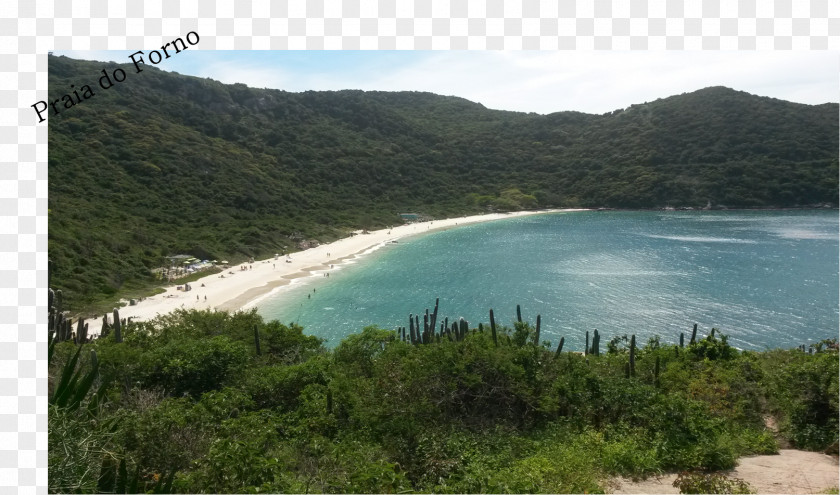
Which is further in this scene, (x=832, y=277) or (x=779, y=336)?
(x=832, y=277)

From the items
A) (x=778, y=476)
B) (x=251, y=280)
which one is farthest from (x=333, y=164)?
(x=778, y=476)

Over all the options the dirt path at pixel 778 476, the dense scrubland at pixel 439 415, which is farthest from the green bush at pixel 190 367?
the dirt path at pixel 778 476

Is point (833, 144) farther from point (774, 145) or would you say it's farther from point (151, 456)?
point (151, 456)

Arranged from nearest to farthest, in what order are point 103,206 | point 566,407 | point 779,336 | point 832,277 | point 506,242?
point 566,407 < point 779,336 < point 832,277 < point 103,206 < point 506,242

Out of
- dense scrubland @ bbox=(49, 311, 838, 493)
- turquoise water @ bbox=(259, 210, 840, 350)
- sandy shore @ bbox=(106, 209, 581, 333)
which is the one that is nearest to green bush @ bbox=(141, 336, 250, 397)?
dense scrubland @ bbox=(49, 311, 838, 493)

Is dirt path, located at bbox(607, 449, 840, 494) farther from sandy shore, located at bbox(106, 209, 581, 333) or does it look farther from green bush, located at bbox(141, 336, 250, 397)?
sandy shore, located at bbox(106, 209, 581, 333)

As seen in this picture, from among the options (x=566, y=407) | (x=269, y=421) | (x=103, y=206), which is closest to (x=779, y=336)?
(x=566, y=407)

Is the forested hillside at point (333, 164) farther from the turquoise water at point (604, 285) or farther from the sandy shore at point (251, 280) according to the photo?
the turquoise water at point (604, 285)
